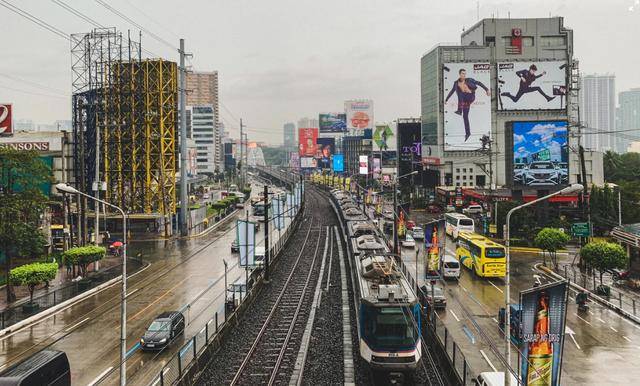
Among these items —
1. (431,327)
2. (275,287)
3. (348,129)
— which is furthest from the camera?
(348,129)

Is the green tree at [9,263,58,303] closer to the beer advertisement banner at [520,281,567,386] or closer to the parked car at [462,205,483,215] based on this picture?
the beer advertisement banner at [520,281,567,386]

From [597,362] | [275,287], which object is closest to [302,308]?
[275,287]

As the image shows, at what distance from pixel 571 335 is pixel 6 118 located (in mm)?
45541

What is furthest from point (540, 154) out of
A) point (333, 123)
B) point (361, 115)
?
point (333, 123)

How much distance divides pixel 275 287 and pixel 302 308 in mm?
5734

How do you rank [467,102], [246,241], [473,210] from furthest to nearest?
[467,102]
[473,210]
[246,241]

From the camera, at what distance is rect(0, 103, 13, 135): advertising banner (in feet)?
150

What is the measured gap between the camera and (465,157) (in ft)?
320

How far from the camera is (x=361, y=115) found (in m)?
182

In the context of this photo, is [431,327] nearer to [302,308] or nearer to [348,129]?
[302,308]

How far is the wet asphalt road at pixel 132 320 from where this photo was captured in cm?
2148

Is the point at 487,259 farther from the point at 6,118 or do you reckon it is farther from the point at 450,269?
the point at 6,118

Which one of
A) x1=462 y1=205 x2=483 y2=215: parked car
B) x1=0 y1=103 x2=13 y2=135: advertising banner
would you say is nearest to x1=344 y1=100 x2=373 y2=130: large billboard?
x1=462 y1=205 x2=483 y2=215: parked car

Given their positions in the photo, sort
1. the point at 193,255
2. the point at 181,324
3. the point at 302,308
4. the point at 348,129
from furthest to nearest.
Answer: the point at 348,129
the point at 193,255
the point at 302,308
the point at 181,324
